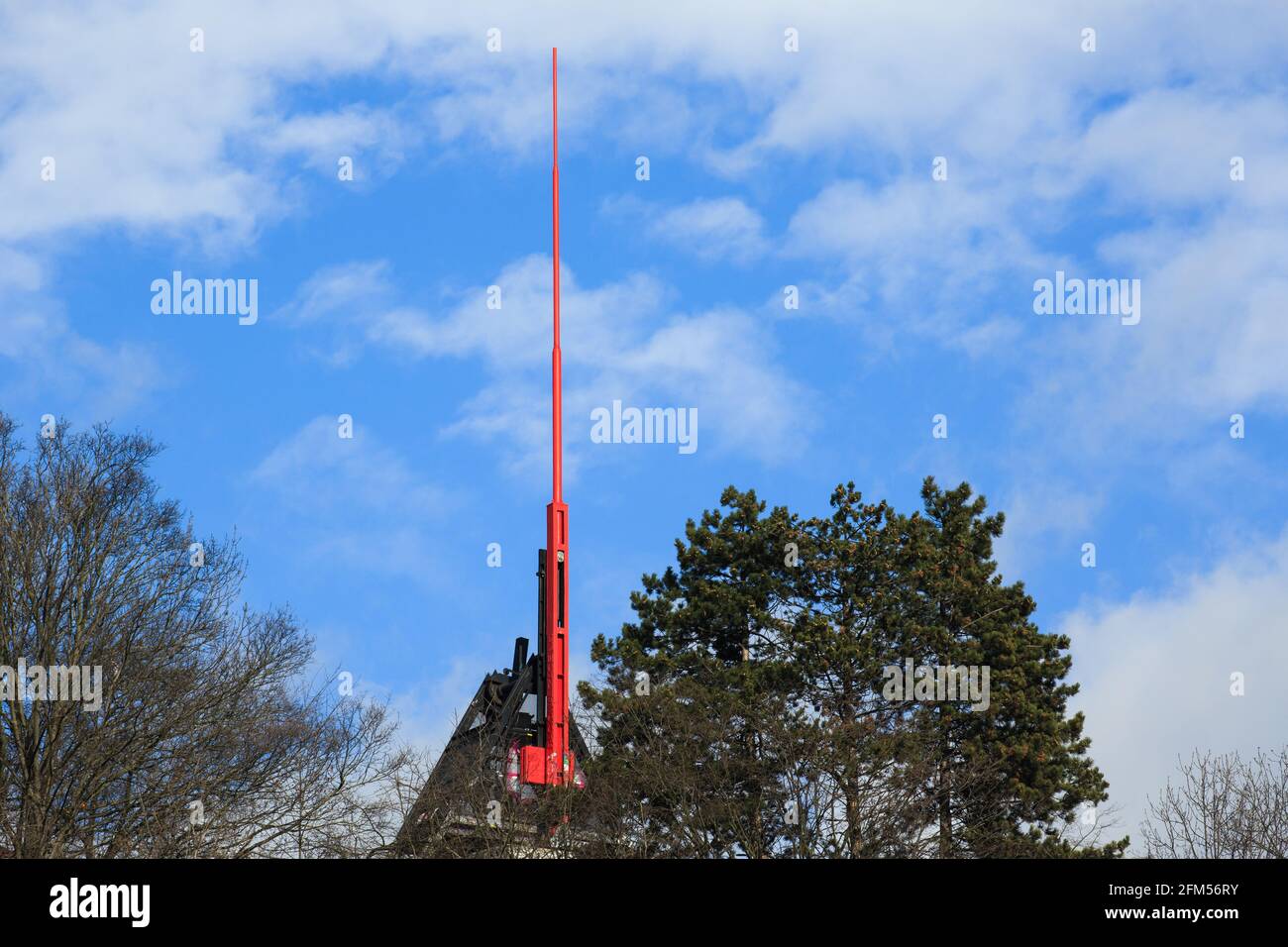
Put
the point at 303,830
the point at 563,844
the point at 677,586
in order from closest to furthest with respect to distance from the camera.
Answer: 1. the point at 563,844
2. the point at 303,830
3. the point at 677,586

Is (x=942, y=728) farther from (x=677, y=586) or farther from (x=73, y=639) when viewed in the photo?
(x=73, y=639)

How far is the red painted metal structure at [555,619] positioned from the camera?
1337 inches

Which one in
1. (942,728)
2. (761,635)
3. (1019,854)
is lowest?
(1019,854)

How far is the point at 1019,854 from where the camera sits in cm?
3506

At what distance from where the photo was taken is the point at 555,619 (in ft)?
124

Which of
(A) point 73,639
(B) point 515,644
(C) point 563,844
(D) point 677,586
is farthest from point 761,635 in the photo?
(A) point 73,639

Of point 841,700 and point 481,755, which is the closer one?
point 481,755

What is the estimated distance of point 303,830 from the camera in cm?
2983

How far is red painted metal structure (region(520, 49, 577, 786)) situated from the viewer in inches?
1337
